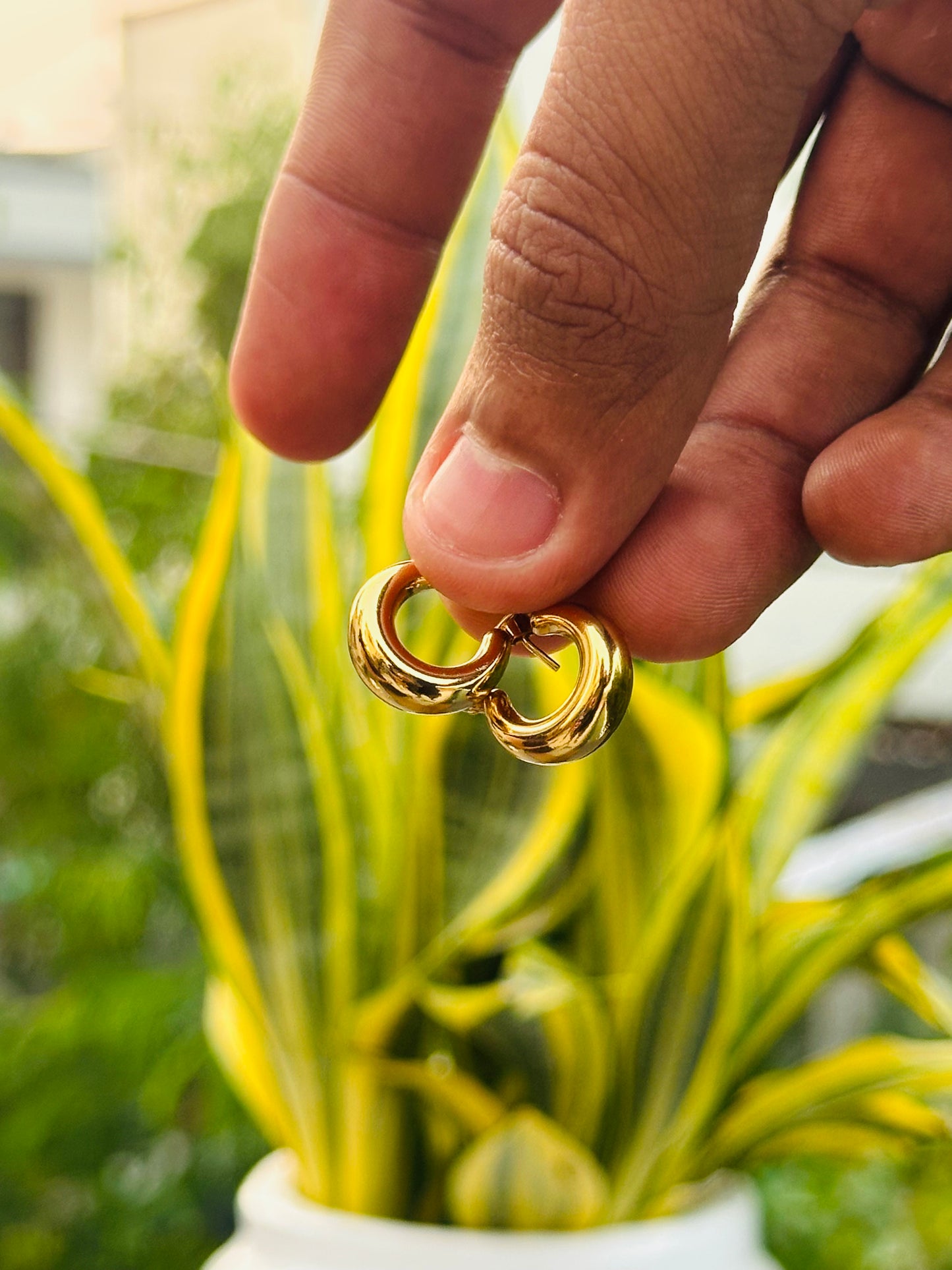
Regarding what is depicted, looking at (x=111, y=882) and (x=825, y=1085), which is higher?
(x=825, y=1085)

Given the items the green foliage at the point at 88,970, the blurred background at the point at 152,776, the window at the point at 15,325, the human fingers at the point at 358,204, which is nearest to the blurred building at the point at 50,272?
the window at the point at 15,325

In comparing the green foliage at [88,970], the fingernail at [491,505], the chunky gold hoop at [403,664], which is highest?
the fingernail at [491,505]

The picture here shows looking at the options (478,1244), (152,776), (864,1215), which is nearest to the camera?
(478,1244)

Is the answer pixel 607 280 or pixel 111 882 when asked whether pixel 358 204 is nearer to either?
pixel 607 280

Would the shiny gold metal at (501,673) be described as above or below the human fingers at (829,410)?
below

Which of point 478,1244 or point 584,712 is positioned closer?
point 584,712

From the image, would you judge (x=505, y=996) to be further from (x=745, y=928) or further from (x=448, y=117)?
(x=448, y=117)

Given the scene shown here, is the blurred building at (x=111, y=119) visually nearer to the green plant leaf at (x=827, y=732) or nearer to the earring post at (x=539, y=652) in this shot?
the green plant leaf at (x=827, y=732)

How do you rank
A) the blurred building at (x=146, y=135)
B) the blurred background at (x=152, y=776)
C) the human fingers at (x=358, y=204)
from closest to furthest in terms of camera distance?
the human fingers at (x=358, y=204) < the blurred background at (x=152, y=776) < the blurred building at (x=146, y=135)

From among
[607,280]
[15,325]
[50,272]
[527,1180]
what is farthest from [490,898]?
[15,325]
